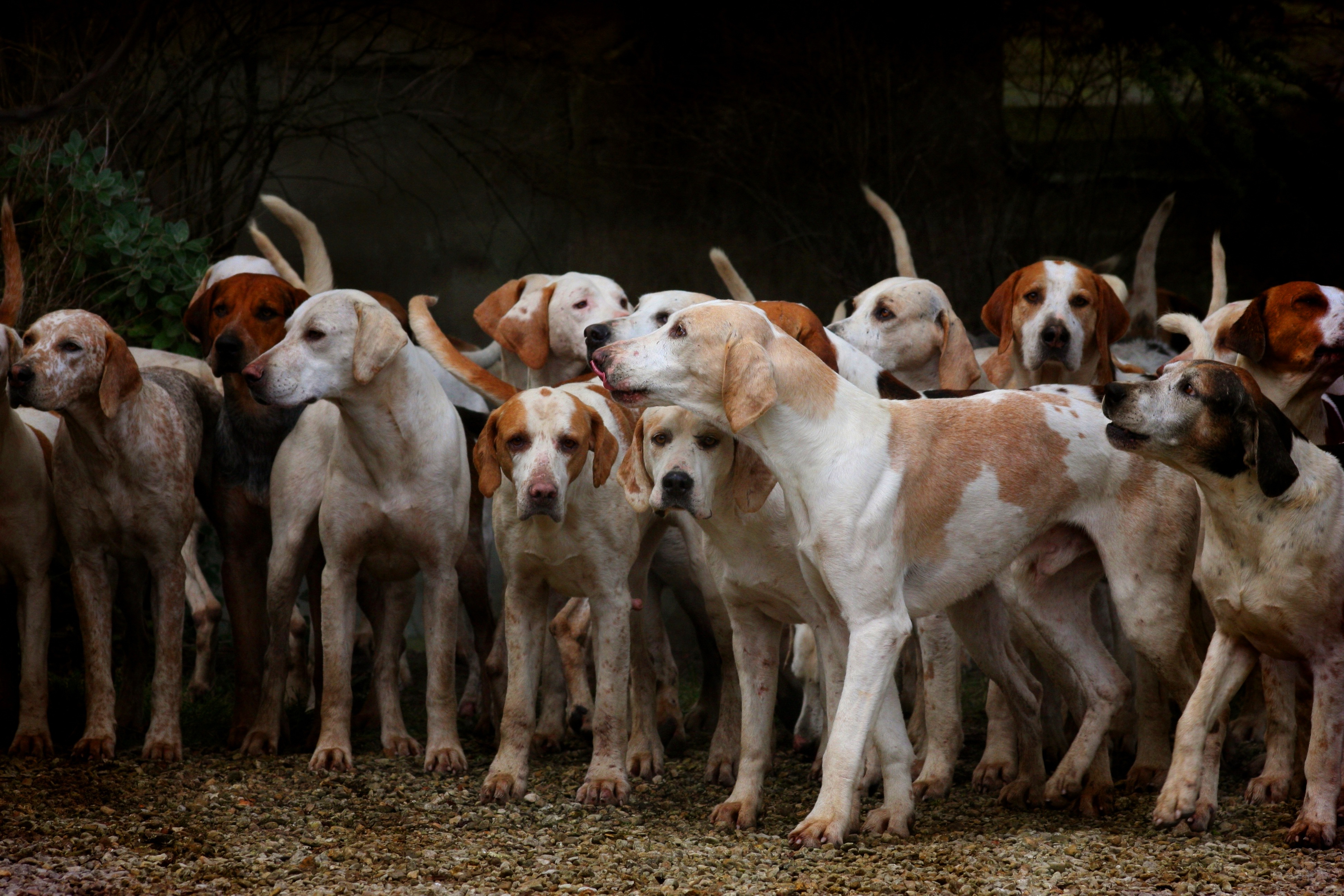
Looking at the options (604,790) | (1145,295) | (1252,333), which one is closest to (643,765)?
(604,790)

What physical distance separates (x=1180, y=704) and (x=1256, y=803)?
323 millimetres

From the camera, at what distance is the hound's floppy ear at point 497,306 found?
583 centimetres

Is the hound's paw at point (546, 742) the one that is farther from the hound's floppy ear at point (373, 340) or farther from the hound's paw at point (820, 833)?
the hound's paw at point (820, 833)

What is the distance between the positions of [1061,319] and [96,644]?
340 cm

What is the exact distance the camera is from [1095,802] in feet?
13.1

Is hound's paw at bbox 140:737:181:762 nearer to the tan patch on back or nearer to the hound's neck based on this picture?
the hound's neck

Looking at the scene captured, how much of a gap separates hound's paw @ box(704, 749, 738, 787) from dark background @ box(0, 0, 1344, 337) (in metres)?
4.70

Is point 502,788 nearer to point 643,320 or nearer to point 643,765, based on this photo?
point 643,765

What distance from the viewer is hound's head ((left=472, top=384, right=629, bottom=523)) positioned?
13.3ft

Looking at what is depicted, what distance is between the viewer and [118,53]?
1920 mm

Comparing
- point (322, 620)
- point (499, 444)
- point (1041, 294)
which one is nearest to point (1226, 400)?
point (1041, 294)

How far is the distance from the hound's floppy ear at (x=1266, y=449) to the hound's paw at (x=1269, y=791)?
904 mm

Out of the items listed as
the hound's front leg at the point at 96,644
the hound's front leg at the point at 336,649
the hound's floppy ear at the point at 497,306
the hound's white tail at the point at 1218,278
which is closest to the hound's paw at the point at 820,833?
the hound's front leg at the point at 336,649

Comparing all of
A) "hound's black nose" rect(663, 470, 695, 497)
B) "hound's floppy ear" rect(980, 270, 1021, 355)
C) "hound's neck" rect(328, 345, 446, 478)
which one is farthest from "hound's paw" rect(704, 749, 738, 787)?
"hound's floppy ear" rect(980, 270, 1021, 355)
